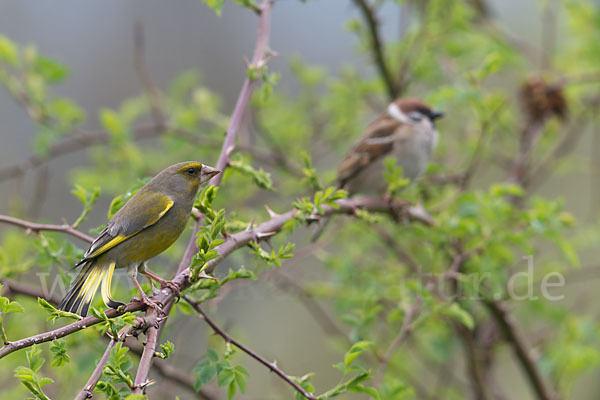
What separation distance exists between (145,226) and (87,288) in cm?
37

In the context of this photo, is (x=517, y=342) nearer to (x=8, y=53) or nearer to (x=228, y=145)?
(x=228, y=145)

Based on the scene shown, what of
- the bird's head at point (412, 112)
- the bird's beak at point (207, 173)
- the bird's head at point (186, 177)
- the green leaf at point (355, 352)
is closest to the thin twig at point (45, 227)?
the bird's head at point (186, 177)

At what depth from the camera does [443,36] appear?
5.51 metres

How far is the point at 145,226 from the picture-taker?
2.78 meters

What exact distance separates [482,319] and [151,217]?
12.0 feet

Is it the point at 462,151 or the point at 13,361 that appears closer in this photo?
the point at 13,361

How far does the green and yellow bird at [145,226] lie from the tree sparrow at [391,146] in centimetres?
259

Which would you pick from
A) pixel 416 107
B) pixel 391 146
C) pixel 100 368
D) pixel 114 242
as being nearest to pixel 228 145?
pixel 114 242

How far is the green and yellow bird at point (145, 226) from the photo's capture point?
8.87ft

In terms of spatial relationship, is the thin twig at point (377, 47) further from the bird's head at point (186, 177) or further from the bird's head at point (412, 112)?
the bird's head at point (186, 177)

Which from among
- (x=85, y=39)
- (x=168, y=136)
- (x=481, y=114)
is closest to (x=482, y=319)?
(x=481, y=114)

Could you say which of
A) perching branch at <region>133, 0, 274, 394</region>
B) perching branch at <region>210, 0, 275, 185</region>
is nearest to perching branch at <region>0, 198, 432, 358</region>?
perching branch at <region>133, 0, 274, 394</region>

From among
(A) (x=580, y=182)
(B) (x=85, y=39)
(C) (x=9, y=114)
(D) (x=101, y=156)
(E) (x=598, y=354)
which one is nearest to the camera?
(E) (x=598, y=354)

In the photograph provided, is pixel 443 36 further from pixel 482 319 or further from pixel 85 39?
pixel 85 39
